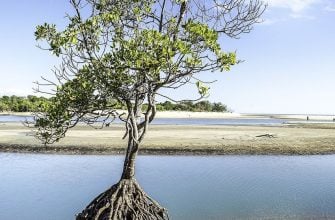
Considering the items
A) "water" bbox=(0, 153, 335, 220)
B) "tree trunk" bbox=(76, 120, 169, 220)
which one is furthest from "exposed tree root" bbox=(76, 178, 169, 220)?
"water" bbox=(0, 153, 335, 220)

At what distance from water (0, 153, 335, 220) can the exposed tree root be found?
3.98 m

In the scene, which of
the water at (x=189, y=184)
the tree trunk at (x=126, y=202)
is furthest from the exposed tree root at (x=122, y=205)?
the water at (x=189, y=184)

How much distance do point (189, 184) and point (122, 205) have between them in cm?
1224

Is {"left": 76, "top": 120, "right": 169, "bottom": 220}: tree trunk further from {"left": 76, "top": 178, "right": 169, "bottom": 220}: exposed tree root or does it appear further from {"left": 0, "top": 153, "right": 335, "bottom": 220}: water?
{"left": 0, "top": 153, "right": 335, "bottom": 220}: water

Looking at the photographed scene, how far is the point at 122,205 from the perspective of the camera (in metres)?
14.4

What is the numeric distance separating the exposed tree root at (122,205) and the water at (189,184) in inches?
157

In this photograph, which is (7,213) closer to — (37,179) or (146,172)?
(37,179)

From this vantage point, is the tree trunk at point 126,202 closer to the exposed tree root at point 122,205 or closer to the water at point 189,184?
the exposed tree root at point 122,205

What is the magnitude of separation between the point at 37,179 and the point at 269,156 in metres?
20.3

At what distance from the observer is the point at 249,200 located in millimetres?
21844

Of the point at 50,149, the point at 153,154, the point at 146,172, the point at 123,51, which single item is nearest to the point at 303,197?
the point at 146,172

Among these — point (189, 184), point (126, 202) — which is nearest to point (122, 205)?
point (126, 202)

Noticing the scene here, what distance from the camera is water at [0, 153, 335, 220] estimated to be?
1984cm

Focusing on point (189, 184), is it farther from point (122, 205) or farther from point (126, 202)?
point (122, 205)
